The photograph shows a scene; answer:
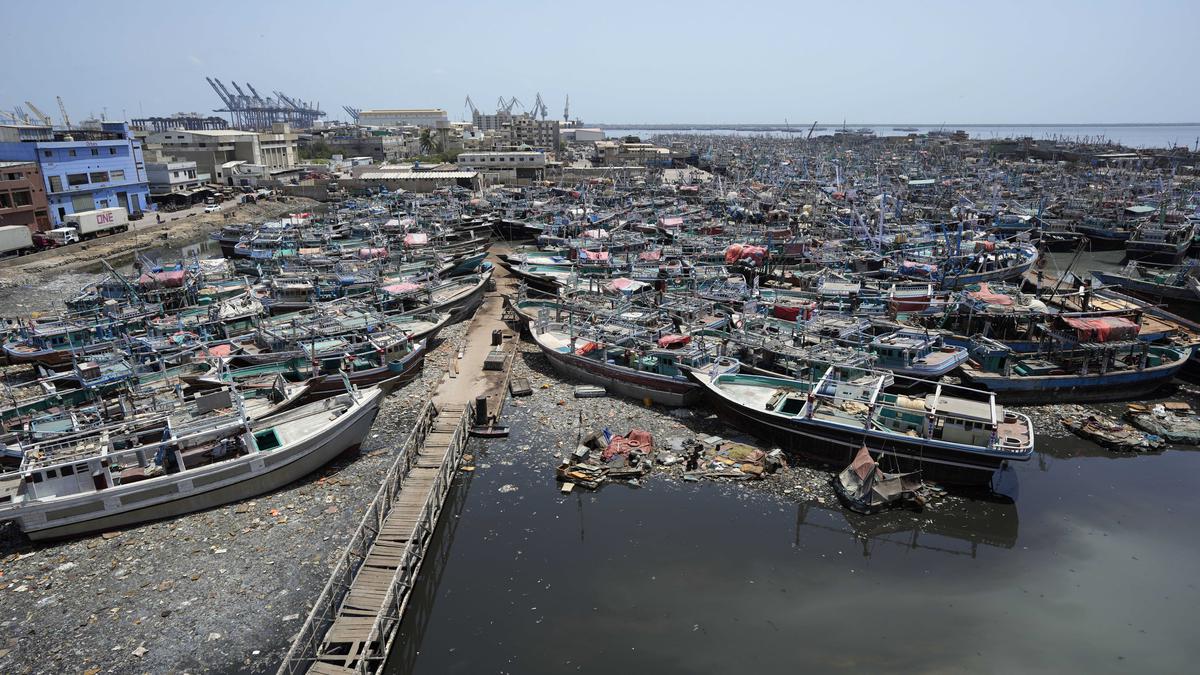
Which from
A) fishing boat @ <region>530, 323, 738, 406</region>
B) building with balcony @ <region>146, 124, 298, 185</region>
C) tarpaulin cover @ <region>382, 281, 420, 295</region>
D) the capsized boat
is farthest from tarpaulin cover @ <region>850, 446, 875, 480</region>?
building with balcony @ <region>146, 124, 298, 185</region>

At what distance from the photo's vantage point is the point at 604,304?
34625 millimetres

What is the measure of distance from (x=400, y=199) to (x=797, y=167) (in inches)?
2856

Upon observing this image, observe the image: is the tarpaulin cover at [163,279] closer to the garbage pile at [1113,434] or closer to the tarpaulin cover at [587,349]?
the tarpaulin cover at [587,349]

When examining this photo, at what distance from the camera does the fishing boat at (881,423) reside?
20.7 meters

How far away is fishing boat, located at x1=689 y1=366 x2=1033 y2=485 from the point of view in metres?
20.7

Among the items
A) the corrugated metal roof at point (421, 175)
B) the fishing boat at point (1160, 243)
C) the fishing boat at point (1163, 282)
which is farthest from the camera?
the corrugated metal roof at point (421, 175)

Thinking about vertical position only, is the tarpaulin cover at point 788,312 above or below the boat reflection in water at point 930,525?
above

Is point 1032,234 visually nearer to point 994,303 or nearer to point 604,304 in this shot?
point 994,303

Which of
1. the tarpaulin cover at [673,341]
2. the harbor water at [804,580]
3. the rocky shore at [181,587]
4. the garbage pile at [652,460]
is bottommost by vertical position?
the harbor water at [804,580]

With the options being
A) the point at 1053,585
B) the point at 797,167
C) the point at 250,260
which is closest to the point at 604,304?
the point at 1053,585

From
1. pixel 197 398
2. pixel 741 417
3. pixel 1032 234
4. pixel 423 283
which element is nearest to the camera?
pixel 197 398

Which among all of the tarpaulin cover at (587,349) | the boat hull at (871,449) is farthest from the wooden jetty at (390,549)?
the boat hull at (871,449)

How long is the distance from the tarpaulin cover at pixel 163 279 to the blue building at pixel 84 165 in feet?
90.7

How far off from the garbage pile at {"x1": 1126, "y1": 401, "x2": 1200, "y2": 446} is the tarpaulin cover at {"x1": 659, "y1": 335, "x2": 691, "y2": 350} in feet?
56.3
